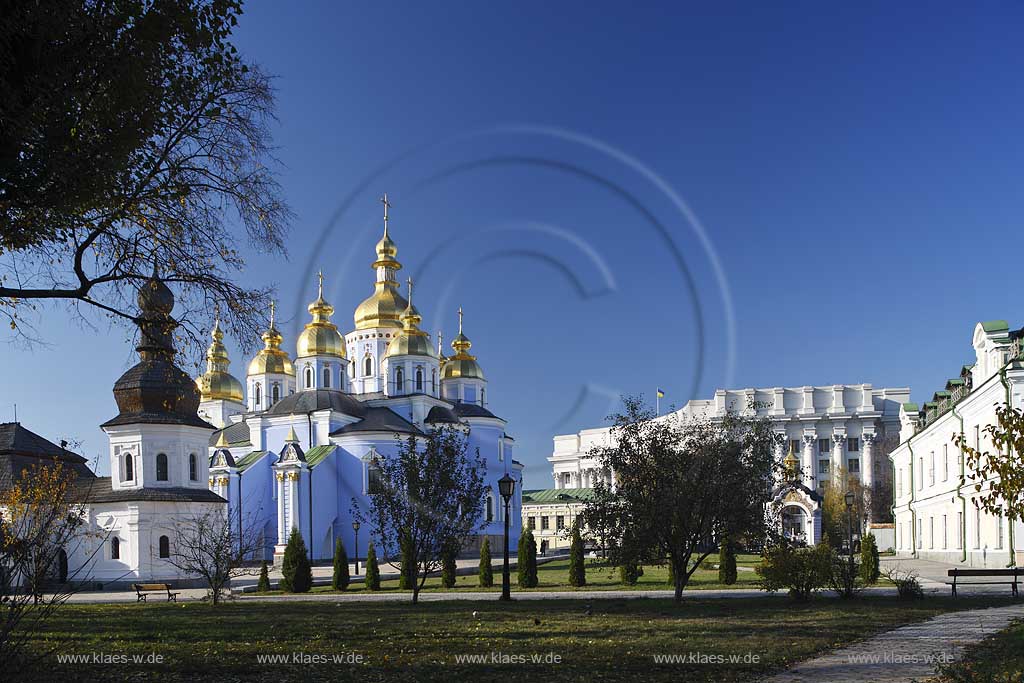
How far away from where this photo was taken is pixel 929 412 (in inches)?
1869

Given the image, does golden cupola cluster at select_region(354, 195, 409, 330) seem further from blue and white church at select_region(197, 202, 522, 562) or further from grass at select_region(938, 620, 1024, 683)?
grass at select_region(938, 620, 1024, 683)

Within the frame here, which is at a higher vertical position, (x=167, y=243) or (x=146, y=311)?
(x=167, y=243)

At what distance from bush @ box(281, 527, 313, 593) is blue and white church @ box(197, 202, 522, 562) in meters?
18.7

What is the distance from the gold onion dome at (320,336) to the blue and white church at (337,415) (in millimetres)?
87

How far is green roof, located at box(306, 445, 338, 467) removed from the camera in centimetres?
6103

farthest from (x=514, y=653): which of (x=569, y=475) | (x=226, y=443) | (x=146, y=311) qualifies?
(x=569, y=475)

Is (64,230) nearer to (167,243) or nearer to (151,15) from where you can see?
(167,243)

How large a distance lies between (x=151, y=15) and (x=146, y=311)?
3.90 m

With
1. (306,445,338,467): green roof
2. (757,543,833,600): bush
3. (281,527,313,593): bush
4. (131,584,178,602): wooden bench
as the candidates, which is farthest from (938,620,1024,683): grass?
(306,445,338,467): green roof

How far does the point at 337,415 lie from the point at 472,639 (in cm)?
5040

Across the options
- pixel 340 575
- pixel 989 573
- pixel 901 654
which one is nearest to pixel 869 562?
pixel 989 573

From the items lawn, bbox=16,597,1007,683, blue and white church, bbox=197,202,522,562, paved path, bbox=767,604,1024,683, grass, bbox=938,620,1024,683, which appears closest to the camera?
grass, bbox=938,620,1024,683

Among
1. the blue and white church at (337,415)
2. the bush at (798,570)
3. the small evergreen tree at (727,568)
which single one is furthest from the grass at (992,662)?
the blue and white church at (337,415)

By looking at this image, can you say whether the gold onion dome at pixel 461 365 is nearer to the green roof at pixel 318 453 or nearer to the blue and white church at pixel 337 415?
the blue and white church at pixel 337 415
